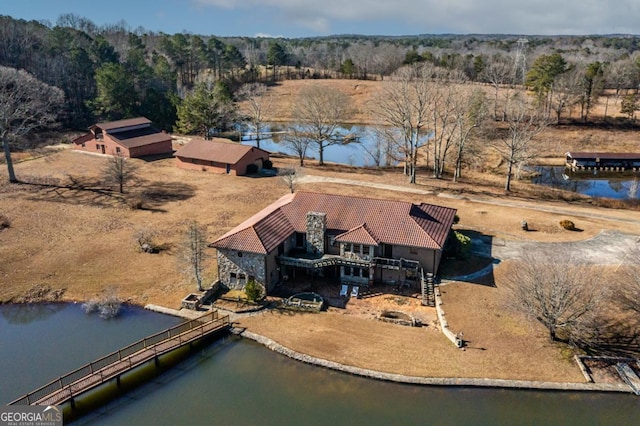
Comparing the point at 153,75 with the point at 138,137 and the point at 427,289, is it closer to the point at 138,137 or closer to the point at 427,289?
the point at 138,137

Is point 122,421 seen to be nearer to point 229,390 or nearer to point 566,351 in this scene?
point 229,390

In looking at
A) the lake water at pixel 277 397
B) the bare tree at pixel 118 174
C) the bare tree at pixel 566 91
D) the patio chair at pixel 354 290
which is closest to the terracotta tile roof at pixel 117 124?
the bare tree at pixel 118 174

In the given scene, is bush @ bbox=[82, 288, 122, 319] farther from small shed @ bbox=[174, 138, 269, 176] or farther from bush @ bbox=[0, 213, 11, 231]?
small shed @ bbox=[174, 138, 269, 176]

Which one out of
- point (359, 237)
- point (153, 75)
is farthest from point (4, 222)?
point (153, 75)

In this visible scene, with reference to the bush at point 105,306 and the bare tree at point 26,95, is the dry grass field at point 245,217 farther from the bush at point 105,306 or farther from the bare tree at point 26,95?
the bare tree at point 26,95

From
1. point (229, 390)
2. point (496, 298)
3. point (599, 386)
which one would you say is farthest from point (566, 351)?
point (229, 390)

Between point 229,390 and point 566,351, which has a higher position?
point 566,351
